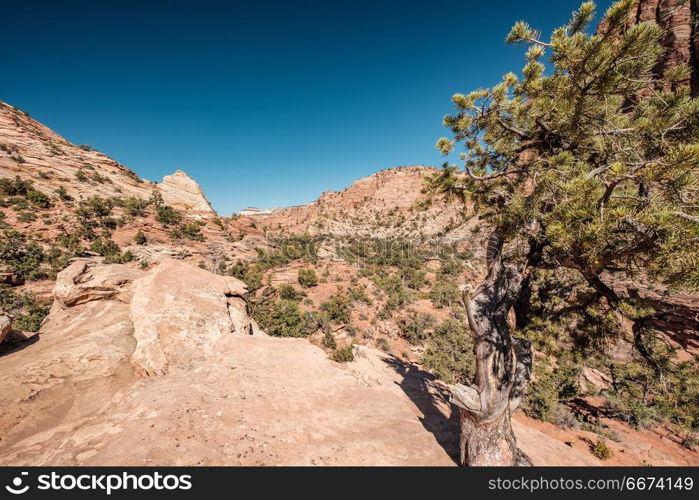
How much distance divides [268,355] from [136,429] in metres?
3.34

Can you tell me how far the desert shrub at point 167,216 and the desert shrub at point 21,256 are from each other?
988 centimetres

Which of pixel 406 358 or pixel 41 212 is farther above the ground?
pixel 41 212

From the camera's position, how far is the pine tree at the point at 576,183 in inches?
85.1

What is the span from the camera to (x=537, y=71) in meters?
3.32

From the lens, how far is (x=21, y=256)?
15.4 metres

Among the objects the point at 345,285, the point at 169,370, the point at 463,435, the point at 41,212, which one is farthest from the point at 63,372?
the point at 41,212

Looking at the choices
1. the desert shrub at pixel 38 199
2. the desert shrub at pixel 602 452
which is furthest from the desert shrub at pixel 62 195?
the desert shrub at pixel 602 452

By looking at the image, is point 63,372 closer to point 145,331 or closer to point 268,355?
point 145,331

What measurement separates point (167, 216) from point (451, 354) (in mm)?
30686

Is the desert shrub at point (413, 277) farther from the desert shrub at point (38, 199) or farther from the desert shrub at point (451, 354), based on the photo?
the desert shrub at point (38, 199)

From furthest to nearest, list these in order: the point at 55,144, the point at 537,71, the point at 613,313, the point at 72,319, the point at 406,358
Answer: the point at 55,144, the point at 406,358, the point at 72,319, the point at 613,313, the point at 537,71

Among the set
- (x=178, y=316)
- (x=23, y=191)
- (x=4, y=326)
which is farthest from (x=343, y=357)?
(x=23, y=191)

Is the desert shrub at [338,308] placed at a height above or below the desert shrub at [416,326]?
above

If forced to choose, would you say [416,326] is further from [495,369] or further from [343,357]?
[495,369]
